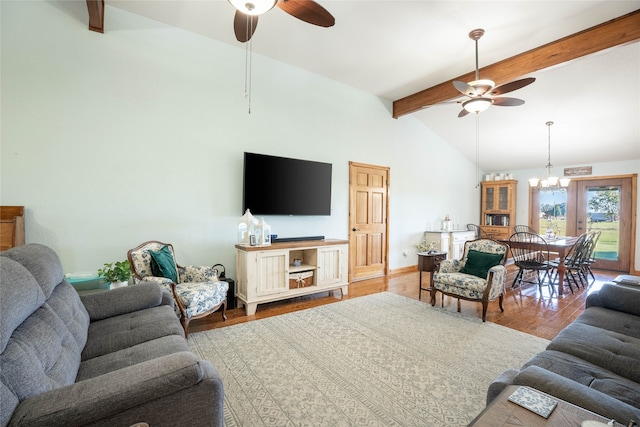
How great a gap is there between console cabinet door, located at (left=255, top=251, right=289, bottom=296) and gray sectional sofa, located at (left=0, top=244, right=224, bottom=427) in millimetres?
1713

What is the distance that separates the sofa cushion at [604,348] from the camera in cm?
148

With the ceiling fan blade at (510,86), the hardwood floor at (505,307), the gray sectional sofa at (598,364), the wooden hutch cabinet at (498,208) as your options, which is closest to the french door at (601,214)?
the wooden hutch cabinet at (498,208)

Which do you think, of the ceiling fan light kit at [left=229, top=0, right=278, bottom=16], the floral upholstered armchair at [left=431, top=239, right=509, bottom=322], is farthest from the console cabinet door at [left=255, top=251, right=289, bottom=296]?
the ceiling fan light kit at [left=229, top=0, right=278, bottom=16]

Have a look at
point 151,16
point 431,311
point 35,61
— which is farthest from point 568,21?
point 35,61

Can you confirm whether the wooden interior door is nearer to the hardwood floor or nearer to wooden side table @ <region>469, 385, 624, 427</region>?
the hardwood floor

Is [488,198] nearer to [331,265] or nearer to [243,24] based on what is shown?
[331,265]

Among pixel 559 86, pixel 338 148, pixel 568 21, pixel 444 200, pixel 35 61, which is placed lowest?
pixel 444 200

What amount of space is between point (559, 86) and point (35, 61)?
6.57 m

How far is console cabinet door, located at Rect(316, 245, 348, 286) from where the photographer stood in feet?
13.2

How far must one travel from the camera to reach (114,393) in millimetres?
958

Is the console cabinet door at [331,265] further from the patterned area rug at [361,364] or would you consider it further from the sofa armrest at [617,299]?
the sofa armrest at [617,299]

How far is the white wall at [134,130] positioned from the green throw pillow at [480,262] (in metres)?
2.13

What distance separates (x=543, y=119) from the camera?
511 centimetres

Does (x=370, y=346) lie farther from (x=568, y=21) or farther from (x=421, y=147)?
(x=421, y=147)
